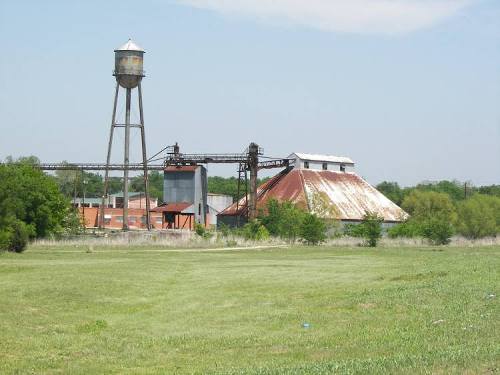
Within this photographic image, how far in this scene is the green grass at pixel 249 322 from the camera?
1881 cm

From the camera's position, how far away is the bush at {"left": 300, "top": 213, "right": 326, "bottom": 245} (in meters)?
86.6

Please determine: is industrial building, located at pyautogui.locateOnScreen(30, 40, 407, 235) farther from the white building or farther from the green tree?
the green tree

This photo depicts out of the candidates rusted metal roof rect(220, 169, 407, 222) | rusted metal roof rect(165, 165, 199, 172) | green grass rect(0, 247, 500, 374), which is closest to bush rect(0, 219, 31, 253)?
green grass rect(0, 247, 500, 374)

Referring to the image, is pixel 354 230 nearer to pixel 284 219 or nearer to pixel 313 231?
pixel 284 219

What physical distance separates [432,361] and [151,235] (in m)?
74.3

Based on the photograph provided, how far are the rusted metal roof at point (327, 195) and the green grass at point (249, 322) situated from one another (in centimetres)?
6337

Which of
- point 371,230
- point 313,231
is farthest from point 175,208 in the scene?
point 371,230

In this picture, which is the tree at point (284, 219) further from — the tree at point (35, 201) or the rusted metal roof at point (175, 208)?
the tree at point (35, 201)

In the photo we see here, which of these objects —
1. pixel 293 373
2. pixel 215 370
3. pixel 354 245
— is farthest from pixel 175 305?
pixel 354 245

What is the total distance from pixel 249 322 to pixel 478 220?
262 ft

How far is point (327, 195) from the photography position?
108688mm

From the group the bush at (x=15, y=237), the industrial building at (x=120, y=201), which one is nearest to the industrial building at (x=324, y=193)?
the bush at (x=15, y=237)

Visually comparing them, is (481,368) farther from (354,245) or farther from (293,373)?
(354,245)

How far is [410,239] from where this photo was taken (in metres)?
89.9
